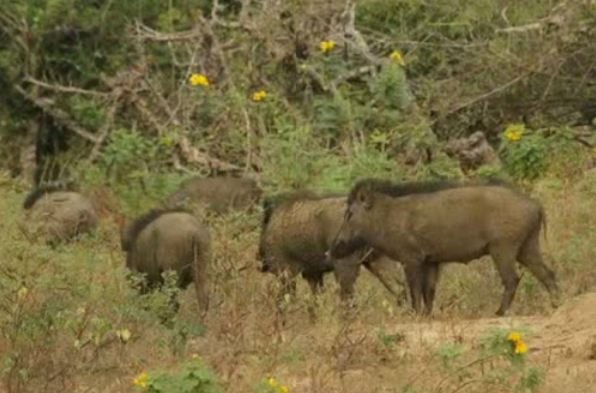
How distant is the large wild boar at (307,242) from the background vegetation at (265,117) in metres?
0.27

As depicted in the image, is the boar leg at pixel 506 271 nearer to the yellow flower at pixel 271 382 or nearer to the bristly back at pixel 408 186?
the bristly back at pixel 408 186

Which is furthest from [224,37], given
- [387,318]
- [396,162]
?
[387,318]

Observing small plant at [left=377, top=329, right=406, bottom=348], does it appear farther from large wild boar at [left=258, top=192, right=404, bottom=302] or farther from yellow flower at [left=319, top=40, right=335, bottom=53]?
yellow flower at [left=319, top=40, right=335, bottom=53]

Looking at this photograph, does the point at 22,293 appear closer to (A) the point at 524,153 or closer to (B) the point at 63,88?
(A) the point at 524,153

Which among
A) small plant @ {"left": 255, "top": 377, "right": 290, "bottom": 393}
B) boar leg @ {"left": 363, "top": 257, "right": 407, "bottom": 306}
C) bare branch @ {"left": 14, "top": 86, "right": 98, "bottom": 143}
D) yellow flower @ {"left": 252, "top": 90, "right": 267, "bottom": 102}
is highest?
small plant @ {"left": 255, "top": 377, "right": 290, "bottom": 393}

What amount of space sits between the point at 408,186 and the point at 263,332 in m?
2.66

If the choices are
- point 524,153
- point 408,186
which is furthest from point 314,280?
point 524,153

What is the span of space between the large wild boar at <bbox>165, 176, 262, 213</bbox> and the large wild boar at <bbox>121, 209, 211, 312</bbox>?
373cm

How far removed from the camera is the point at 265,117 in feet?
59.5

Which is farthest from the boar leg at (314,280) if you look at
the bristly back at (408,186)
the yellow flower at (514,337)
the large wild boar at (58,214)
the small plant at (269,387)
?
the small plant at (269,387)

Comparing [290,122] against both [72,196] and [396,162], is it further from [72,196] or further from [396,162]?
[72,196]

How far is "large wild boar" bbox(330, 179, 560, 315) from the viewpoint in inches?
457

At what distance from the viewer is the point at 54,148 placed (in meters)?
22.3

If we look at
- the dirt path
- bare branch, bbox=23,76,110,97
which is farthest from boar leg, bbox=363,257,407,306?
bare branch, bbox=23,76,110,97
